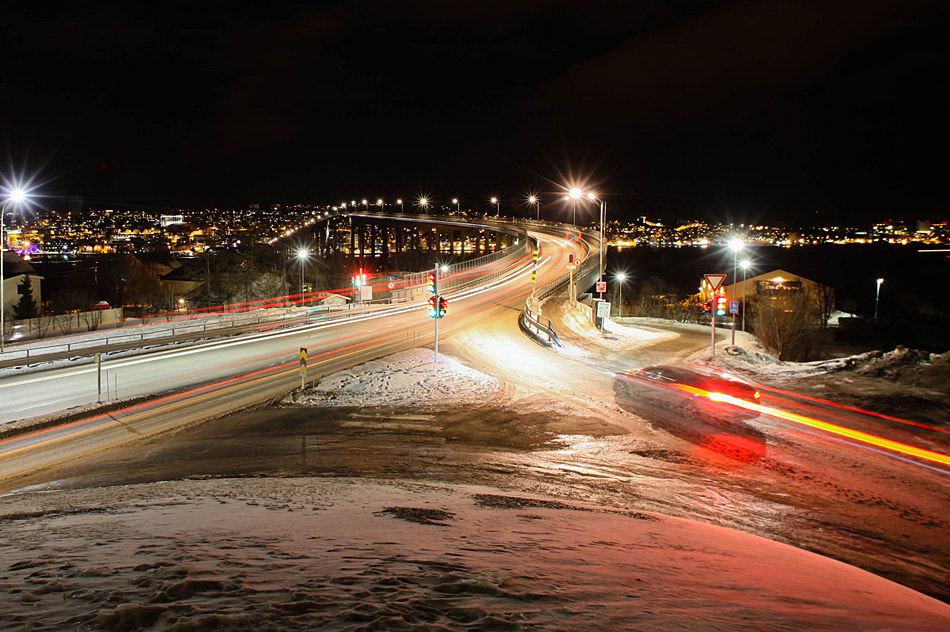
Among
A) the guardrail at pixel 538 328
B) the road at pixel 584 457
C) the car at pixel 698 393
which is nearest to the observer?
the road at pixel 584 457

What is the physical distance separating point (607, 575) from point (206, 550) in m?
4.03

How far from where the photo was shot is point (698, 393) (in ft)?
50.2

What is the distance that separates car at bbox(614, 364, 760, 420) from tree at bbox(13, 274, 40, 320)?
183 ft

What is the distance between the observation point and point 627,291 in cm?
10594

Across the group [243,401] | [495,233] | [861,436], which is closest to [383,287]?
[243,401]

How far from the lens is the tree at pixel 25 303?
46812 mm

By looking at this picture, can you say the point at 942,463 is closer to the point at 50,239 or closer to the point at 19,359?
the point at 19,359

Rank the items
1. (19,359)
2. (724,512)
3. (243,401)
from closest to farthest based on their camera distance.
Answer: (724,512) < (243,401) < (19,359)

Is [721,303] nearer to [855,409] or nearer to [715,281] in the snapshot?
[715,281]

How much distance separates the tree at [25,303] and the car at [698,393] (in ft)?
183

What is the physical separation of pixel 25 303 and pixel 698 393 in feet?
192

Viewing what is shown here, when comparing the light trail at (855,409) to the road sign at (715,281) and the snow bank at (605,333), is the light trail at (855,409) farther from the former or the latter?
the snow bank at (605,333)

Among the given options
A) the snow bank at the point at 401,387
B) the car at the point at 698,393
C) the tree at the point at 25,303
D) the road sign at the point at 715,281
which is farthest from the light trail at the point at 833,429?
the tree at the point at 25,303

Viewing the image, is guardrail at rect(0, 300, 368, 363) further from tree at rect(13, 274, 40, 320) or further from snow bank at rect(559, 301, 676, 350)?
tree at rect(13, 274, 40, 320)
